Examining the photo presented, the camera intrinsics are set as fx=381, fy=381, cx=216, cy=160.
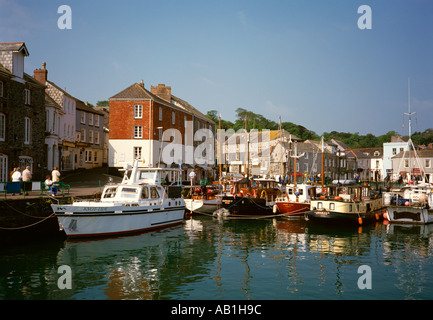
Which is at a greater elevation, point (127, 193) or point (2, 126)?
point (2, 126)

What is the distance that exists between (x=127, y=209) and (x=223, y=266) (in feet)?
27.5

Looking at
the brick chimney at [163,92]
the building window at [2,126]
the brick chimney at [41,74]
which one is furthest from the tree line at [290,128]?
the building window at [2,126]

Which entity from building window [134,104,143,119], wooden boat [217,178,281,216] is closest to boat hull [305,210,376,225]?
wooden boat [217,178,281,216]

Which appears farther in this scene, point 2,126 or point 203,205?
point 203,205

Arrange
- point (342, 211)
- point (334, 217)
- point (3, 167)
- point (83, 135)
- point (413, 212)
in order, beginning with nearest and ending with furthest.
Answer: point (334, 217) → point (342, 211) → point (413, 212) → point (3, 167) → point (83, 135)

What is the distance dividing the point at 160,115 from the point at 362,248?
34.6 metres

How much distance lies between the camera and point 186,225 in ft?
97.9

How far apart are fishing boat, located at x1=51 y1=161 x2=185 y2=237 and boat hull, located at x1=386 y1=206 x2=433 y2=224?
17284mm

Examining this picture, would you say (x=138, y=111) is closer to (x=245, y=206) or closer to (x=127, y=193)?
(x=245, y=206)

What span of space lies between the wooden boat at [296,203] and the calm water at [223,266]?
7343mm

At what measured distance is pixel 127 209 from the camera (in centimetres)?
2297

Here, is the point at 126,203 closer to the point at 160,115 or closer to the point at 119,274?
the point at 119,274

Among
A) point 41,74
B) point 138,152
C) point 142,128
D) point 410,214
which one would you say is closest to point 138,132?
point 142,128
